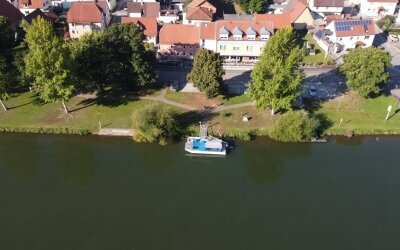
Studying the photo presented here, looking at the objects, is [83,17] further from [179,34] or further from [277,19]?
[277,19]

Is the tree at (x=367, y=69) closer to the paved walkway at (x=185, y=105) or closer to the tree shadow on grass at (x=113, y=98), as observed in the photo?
the paved walkway at (x=185, y=105)

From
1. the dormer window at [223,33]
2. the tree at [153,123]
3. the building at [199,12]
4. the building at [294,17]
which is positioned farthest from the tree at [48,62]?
the building at [294,17]

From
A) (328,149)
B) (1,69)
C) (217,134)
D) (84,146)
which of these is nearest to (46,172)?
(84,146)

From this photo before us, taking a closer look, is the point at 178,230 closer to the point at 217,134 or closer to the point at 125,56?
the point at 217,134

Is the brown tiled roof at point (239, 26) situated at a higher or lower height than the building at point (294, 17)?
lower

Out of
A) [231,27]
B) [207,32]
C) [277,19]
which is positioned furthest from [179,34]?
[277,19]

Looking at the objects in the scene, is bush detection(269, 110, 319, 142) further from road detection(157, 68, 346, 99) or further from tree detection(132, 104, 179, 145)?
tree detection(132, 104, 179, 145)
